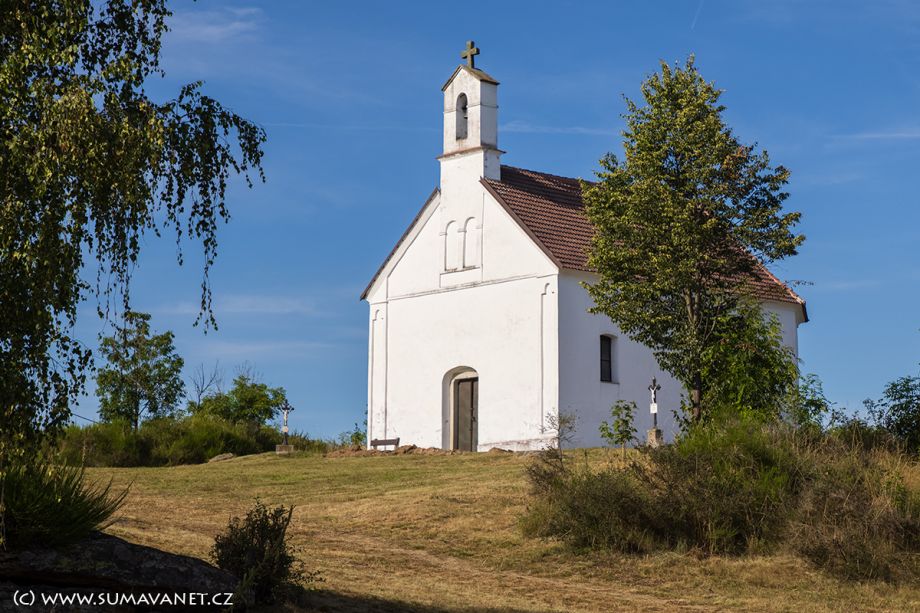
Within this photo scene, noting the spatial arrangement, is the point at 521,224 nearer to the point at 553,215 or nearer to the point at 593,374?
the point at 553,215

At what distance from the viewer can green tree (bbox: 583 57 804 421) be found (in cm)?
2903

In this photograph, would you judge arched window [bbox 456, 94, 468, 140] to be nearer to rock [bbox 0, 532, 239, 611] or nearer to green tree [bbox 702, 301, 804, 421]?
green tree [bbox 702, 301, 804, 421]

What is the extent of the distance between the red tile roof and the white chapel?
61mm

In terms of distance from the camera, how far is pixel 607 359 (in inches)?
1452

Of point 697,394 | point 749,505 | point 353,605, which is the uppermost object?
point 697,394

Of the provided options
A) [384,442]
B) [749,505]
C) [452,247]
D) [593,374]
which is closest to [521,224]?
[452,247]

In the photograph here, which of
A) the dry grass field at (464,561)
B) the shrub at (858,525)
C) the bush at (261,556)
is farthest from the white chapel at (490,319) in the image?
the bush at (261,556)

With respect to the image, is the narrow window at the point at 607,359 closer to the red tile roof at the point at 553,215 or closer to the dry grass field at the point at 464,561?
the red tile roof at the point at 553,215

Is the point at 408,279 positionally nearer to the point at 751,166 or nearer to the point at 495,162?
the point at 495,162

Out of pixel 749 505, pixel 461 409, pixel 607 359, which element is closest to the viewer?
pixel 749 505

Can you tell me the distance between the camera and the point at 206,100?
12.8 m

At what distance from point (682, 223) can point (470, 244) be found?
10.6m


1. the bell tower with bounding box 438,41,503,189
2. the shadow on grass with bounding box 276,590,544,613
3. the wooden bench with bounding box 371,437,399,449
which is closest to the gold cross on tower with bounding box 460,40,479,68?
the bell tower with bounding box 438,41,503,189

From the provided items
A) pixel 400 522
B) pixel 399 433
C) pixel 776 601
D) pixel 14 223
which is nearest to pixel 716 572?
pixel 776 601
